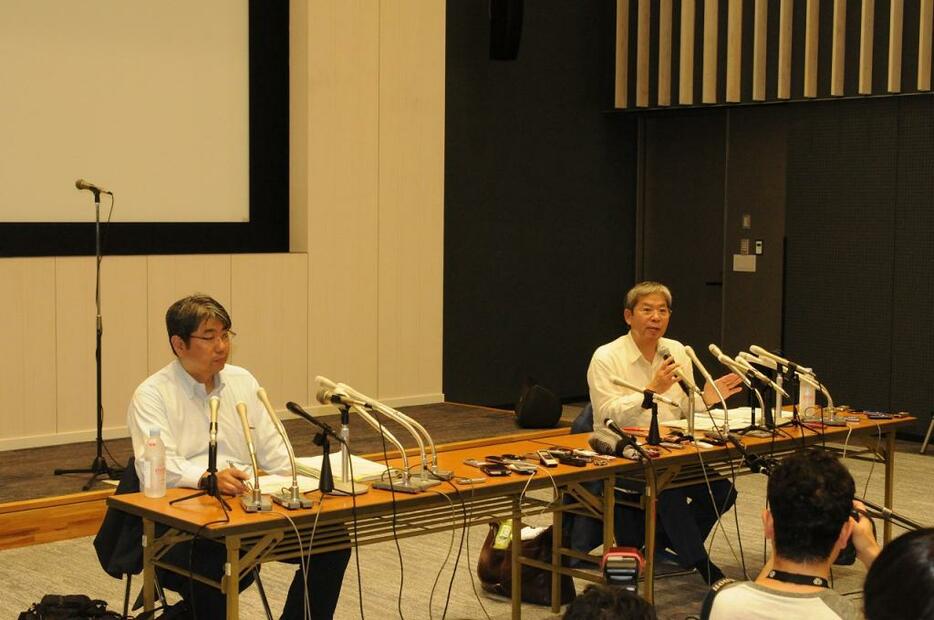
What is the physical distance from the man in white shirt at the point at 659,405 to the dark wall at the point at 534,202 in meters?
4.10

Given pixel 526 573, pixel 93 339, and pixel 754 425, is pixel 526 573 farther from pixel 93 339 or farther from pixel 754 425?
pixel 93 339

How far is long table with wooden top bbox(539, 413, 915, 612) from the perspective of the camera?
4605mm

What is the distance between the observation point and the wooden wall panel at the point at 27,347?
7086 mm

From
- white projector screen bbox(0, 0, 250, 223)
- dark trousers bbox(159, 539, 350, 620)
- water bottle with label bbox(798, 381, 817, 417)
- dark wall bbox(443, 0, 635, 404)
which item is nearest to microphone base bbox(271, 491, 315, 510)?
dark trousers bbox(159, 539, 350, 620)

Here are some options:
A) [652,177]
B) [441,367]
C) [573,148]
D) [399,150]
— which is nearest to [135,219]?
[399,150]

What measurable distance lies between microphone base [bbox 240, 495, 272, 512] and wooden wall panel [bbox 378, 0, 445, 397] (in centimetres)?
523

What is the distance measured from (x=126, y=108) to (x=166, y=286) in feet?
3.55

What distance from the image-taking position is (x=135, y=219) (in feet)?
25.4

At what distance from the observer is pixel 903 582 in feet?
5.45

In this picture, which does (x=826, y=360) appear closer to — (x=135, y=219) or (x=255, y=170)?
(x=255, y=170)

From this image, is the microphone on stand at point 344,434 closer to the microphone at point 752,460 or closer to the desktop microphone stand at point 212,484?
the desktop microphone stand at point 212,484

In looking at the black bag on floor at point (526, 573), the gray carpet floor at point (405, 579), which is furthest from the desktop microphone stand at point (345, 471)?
the black bag on floor at point (526, 573)

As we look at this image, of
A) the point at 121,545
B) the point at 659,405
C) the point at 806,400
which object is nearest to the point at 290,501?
the point at 121,545

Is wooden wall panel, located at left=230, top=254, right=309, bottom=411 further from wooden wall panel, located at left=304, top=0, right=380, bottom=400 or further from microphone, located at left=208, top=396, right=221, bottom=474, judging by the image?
microphone, located at left=208, top=396, right=221, bottom=474
